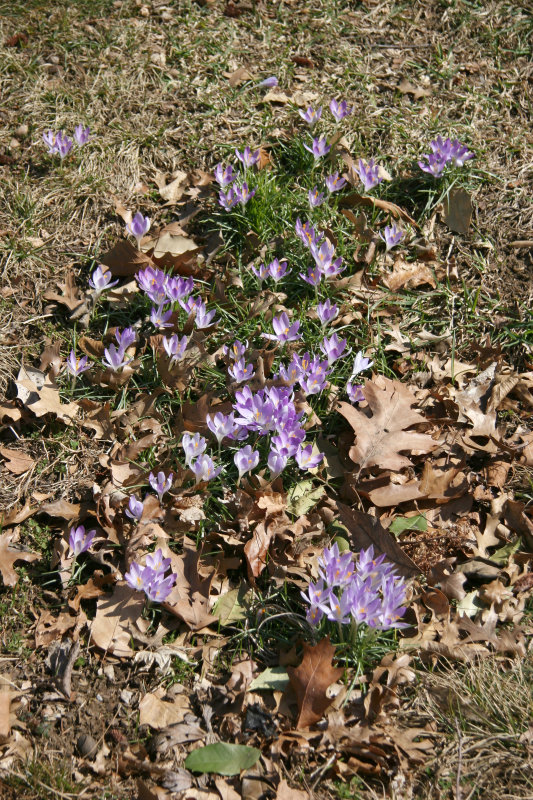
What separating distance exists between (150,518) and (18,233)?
188 centimetres

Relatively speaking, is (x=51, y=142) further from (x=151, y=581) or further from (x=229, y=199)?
(x=151, y=581)

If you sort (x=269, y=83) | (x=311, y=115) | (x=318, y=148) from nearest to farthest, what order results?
1. (x=318, y=148)
2. (x=311, y=115)
3. (x=269, y=83)

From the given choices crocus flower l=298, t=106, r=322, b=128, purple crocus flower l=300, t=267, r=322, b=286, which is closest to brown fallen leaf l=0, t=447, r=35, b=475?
purple crocus flower l=300, t=267, r=322, b=286

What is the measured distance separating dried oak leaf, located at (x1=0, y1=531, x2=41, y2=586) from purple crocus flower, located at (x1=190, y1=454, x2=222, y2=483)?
2.41 feet

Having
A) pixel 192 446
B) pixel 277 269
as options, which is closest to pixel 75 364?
pixel 192 446

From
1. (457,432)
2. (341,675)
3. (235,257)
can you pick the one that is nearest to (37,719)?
(341,675)

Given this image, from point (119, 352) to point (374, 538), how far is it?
1.42 m

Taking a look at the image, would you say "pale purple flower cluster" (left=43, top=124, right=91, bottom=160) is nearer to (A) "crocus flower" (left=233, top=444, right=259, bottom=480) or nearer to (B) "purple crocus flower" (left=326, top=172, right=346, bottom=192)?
(B) "purple crocus flower" (left=326, top=172, right=346, bottom=192)

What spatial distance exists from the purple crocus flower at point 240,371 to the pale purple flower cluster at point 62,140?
68.1 inches

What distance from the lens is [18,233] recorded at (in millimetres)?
3924

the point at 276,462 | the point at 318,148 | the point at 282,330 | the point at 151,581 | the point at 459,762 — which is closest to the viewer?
the point at 459,762

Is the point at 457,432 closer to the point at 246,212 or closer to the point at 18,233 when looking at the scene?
the point at 246,212

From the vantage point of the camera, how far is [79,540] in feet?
9.48

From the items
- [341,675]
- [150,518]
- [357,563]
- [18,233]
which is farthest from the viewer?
[18,233]
